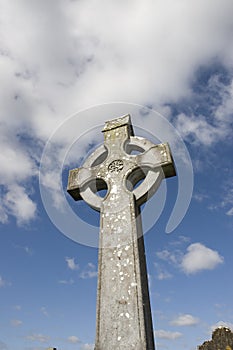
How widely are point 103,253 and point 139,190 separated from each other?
5.48ft

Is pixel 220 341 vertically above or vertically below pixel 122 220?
below

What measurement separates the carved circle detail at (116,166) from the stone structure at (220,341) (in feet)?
14.7

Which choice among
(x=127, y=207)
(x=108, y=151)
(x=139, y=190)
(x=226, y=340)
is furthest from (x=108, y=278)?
(x=108, y=151)

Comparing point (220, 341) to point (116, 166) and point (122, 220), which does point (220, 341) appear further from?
point (116, 166)

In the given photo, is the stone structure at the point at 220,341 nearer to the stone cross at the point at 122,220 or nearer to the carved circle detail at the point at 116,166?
the stone cross at the point at 122,220

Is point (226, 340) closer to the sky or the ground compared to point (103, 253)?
closer to the ground

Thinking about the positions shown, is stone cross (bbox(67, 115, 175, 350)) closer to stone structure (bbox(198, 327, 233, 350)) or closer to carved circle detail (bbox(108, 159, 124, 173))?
carved circle detail (bbox(108, 159, 124, 173))

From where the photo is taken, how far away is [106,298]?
5785 millimetres

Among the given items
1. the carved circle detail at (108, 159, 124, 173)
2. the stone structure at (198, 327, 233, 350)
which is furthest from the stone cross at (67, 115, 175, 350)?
the stone structure at (198, 327, 233, 350)

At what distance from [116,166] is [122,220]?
66.4 inches

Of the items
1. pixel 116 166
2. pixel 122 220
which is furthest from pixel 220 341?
pixel 116 166

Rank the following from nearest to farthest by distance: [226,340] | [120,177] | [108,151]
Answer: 1. [226,340]
2. [120,177]
3. [108,151]

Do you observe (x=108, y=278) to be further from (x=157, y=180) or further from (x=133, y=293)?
(x=157, y=180)

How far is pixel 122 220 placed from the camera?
22.0 ft
